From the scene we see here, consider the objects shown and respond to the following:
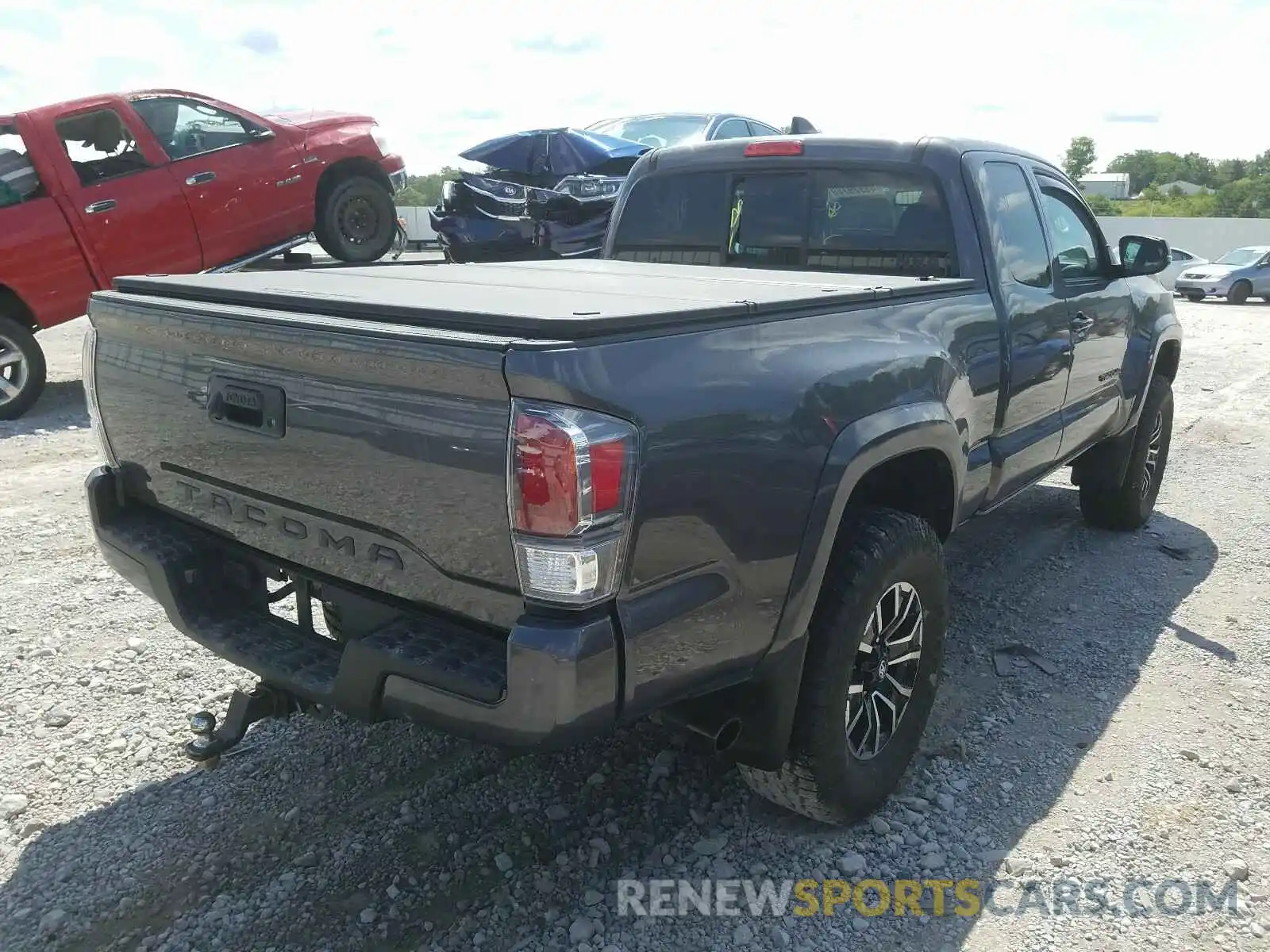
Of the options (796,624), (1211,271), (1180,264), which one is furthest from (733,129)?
(1180,264)

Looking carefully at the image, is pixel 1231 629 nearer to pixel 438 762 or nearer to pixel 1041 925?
pixel 1041 925

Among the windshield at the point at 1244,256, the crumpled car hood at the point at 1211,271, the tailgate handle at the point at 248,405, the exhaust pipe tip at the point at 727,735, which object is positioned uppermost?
the tailgate handle at the point at 248,405

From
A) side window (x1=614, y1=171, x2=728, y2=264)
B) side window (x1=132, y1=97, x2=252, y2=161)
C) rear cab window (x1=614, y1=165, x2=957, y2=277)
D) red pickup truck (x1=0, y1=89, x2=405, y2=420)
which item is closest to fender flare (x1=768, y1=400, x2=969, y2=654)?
rear cab window (x1=614, y1=165, x2=957, y2=277)

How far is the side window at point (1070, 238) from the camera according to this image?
4.14 m

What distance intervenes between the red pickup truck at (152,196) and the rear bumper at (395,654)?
4956mm

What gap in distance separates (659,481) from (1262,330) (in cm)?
1661

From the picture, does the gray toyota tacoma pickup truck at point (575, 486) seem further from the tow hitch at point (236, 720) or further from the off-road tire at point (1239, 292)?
the off-road tire at point (1239, 292)

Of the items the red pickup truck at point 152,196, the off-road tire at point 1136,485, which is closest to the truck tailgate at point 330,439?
the off-road tire at point 1136,485

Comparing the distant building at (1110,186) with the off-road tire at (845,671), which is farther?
the distant building at (1110,186)

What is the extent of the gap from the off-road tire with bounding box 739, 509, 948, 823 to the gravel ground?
0.16 metres

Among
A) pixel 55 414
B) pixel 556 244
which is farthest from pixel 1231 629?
pixel 55 414

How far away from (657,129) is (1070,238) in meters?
6.99

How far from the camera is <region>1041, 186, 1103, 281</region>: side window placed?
414cm

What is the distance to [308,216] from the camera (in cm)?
898
